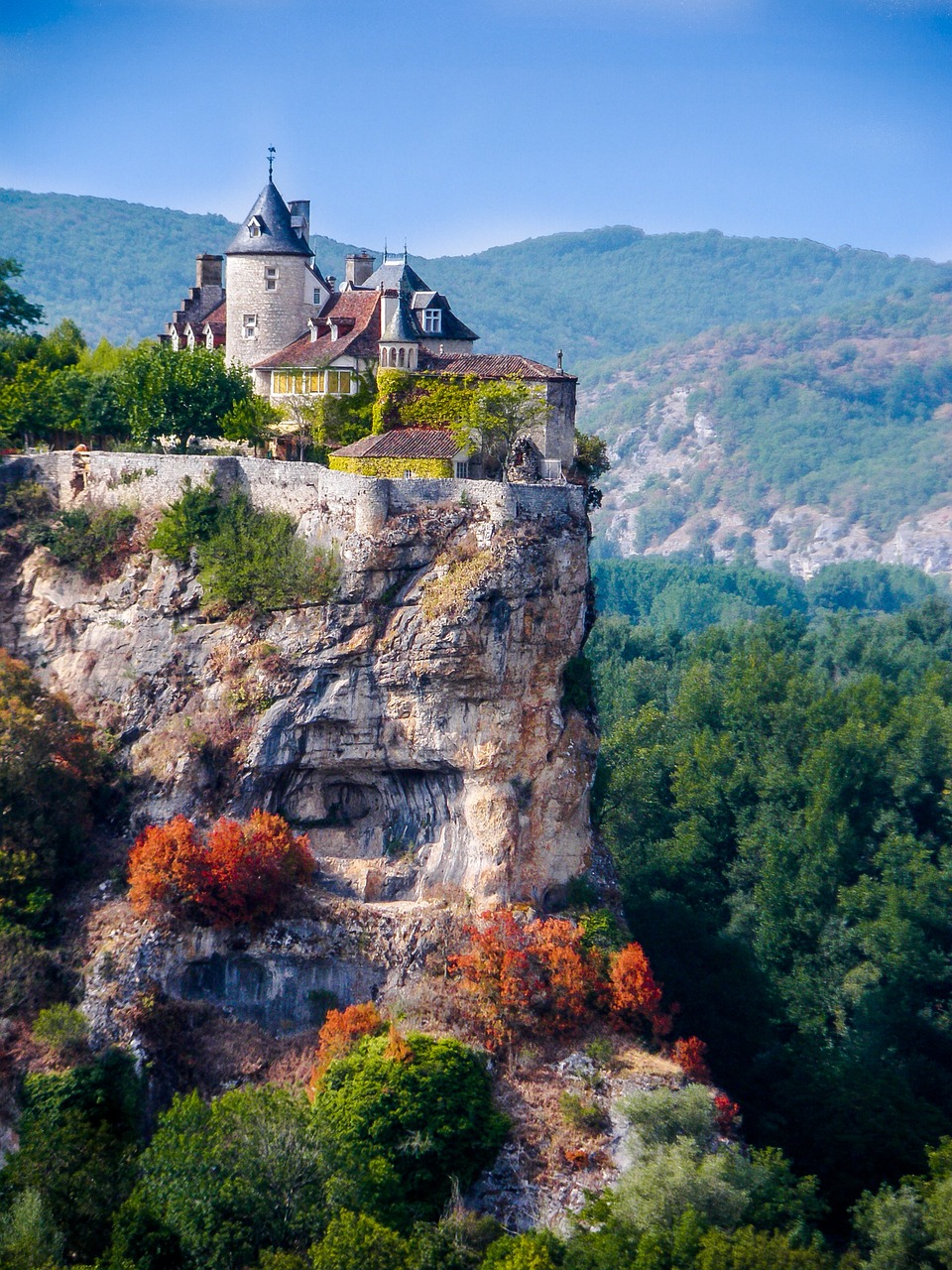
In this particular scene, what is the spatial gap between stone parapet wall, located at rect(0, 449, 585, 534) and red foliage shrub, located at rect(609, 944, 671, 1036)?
40.7 feet

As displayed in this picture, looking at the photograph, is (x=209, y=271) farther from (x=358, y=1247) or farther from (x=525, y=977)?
(x=358, y=1247)

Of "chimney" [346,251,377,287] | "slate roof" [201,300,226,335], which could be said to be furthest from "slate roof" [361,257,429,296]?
"slate roof" [201,300,226,335]

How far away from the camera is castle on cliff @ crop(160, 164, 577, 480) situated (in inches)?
2009

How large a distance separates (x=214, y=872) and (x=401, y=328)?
710 inches

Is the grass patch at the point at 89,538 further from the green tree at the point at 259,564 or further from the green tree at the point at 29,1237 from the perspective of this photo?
the green tree at the point at 29,1237

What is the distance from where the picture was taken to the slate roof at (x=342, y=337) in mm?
53594

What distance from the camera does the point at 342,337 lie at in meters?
54.5

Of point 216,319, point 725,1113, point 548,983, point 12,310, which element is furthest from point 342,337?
point 725,1113

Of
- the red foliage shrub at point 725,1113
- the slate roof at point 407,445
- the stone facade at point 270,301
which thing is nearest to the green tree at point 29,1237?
the red foliage shrub at point 725,1113

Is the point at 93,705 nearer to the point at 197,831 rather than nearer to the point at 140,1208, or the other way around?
the point at 197,831

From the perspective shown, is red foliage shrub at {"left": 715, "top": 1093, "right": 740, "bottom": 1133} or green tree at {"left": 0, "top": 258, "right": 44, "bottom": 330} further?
green tree at {"left": 0, "top": 258, "right": 44, "bottom": 330}

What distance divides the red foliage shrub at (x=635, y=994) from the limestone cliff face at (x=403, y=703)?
334cm

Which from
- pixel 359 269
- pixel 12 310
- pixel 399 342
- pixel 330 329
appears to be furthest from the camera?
pixel 12 310

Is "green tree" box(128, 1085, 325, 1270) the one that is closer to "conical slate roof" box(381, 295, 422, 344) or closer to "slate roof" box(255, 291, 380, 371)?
"conical slate roof" box(381, 295, 422, 344)
